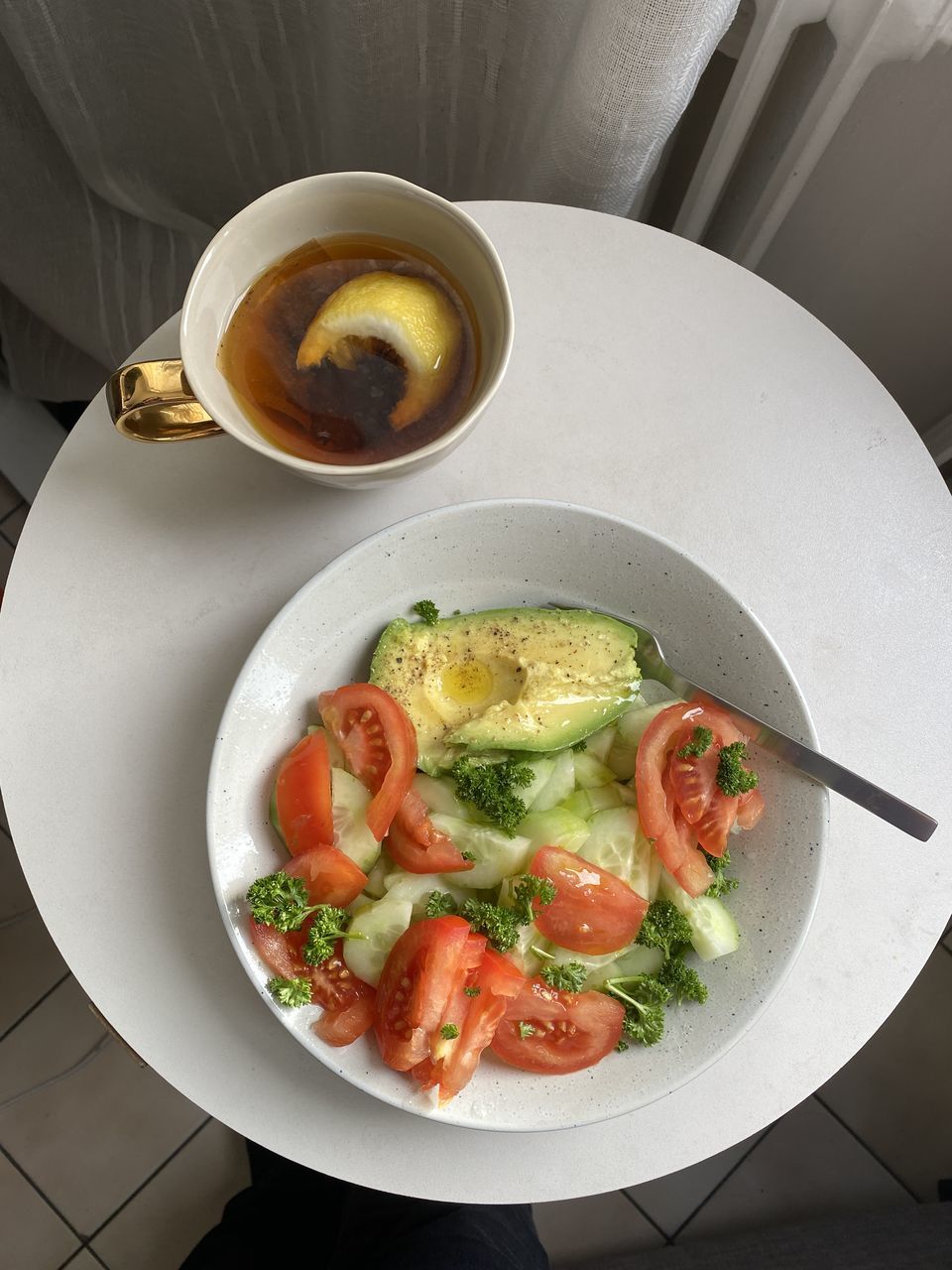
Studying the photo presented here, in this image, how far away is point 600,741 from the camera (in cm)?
90

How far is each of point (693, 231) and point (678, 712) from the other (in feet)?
2.45

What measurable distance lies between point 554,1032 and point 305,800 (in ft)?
0.98

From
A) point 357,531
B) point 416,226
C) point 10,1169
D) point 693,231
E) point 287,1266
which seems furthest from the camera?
point 10,1169

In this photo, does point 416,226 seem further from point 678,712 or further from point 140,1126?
point 140,1126

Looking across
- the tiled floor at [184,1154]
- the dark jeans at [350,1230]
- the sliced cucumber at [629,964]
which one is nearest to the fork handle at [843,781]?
the sliced cucumber at [629,964]

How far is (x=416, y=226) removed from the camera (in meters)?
0.81

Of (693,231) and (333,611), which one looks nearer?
(333,611)

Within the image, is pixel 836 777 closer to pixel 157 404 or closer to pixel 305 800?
pixel 305 800

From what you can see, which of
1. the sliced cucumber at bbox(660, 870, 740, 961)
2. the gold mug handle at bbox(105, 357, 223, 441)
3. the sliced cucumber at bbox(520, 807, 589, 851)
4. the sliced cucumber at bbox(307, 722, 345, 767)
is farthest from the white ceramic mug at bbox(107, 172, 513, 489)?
the sliced cucumber at bbox(660, 870, 740, 961)

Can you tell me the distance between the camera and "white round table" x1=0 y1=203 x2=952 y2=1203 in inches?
34.7

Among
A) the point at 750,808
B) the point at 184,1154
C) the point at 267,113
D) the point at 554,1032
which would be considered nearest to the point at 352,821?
the point at 554,1032

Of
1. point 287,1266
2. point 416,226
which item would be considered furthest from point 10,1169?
point 416,226

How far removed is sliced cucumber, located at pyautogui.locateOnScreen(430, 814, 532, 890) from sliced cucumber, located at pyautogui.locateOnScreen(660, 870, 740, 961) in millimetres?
140

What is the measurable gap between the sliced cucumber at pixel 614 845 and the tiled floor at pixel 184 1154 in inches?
46.0
